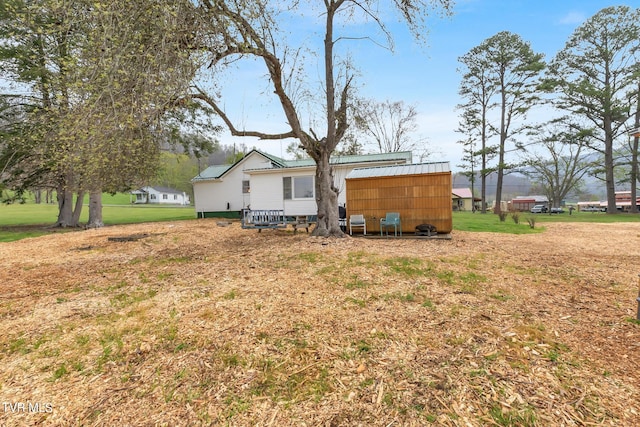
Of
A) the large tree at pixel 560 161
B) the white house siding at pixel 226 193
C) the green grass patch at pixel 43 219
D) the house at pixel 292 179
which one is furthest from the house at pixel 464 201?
the green grass patch at pixel 43 219

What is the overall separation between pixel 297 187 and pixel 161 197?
72.1 meters

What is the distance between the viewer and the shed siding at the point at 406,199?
9.85m

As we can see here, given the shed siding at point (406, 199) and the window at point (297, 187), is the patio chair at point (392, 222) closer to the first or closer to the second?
the shed siding at point (406, 199)

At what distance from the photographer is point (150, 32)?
5062mm

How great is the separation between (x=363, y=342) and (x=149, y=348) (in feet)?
7.04

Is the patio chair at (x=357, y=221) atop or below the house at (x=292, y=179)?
below

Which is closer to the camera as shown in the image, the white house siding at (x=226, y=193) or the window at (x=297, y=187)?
the window at (x=297, y=187)

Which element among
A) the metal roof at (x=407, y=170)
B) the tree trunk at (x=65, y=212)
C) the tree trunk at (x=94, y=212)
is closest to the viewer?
the metal roof at (x=407, y=170)

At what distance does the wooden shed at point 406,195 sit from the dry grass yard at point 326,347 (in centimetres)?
438

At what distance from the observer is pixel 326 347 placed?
2801mm

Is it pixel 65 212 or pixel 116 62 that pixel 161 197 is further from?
pixel 116 62

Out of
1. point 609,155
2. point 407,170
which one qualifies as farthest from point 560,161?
point 407,170

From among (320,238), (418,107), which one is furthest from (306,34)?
(418,107)

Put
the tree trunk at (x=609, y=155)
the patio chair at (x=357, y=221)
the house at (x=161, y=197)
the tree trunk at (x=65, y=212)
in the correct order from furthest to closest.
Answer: the house at (x=161, y=197) → the tree trunk at (x=609, y=155) → the tree trunk at (x=65, y=212) → the patio chair at (x=357, y=221)
